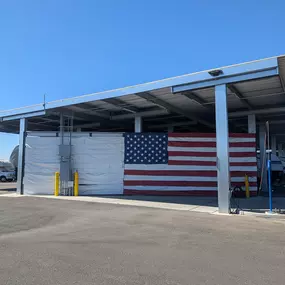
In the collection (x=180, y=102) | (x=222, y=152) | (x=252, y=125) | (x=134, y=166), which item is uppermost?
(x=180, y=102)

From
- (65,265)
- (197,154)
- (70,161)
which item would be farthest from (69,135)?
(65,265)

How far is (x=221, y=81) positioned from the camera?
443 inches

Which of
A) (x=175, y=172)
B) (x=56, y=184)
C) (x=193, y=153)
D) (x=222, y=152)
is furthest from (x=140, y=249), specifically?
(x=56, y=184)

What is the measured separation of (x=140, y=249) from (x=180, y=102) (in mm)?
10431

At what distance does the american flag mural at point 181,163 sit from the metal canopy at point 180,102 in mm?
1682

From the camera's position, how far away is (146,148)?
675 inches

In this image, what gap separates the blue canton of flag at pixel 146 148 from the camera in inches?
667

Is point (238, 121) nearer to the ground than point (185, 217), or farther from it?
farther from it

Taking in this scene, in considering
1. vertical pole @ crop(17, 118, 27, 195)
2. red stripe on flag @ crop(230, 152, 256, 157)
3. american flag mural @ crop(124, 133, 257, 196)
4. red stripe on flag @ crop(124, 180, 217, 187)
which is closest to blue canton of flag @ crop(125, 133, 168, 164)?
american flag mural @ crop(124, 133, 257, 196)

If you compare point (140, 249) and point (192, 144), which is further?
point (192, 144)

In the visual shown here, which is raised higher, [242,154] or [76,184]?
→ [242,154]

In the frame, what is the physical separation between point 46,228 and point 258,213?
698 centimetres

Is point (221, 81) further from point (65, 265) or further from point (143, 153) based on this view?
point (65, 265)

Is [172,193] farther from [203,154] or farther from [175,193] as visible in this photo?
[203,154]
